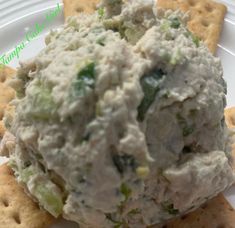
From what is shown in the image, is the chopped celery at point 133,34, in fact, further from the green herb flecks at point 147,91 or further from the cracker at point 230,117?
the cracker at point 230,117

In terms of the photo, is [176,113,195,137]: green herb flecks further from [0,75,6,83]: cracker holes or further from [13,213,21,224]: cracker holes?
[0,75,6,83]: cracker holes

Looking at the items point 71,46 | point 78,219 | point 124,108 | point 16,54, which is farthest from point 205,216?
point 16,54

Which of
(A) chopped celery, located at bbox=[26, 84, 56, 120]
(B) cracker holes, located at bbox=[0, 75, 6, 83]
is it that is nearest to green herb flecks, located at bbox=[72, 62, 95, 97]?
(A) chopped celery, located at bbox=[26, 84, 56, 120]

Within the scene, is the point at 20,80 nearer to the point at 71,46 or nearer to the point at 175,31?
the point at 71,46

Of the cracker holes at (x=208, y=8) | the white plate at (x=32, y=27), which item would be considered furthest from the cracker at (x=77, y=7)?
the cracker holes at (x=208, y=8)

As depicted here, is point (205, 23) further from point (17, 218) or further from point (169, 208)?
point (17, 218)
